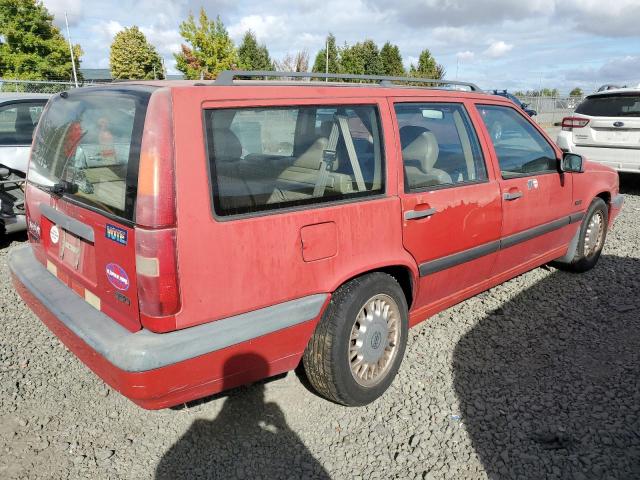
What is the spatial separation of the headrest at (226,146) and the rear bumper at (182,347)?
0.70m

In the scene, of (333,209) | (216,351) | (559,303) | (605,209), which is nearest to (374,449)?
(216,351)

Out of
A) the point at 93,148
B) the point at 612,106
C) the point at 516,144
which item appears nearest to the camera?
the point at 93,148

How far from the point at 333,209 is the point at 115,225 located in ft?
3.32

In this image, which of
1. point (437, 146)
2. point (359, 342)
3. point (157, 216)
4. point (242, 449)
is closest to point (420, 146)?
point (437, 146)

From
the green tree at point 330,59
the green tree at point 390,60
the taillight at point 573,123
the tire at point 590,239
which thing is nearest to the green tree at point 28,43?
the green tree at point 330,59

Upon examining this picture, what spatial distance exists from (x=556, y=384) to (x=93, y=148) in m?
2.95

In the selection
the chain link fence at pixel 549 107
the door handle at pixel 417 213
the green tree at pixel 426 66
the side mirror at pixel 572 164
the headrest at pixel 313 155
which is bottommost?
the door handle at pixel 417 213

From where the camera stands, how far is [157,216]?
2061 mm

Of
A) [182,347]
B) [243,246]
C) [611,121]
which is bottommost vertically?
[182,347]

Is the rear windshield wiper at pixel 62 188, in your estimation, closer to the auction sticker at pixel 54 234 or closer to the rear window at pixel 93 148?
the rear window at pixel 93 148

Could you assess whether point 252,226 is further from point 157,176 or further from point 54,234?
point 54,234

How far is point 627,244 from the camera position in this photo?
231 inches

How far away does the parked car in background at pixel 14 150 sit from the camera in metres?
5.54

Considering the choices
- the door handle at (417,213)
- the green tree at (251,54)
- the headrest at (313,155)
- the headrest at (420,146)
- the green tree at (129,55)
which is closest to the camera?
the headrest at (313,155)
